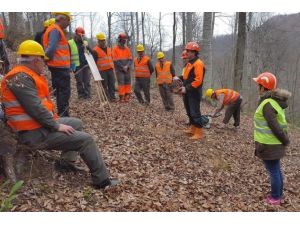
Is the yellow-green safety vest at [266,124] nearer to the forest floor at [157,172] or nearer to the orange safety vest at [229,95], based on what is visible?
the forest floor at [157,172]

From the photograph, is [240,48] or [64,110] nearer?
[64,110]

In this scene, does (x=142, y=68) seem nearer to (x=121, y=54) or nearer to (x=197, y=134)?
(x=121, y=54)

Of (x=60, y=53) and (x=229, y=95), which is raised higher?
(x=60, y=53)

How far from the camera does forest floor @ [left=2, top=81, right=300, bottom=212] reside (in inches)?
208

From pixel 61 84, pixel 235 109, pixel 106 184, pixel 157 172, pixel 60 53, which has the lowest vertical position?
pixel 157 172

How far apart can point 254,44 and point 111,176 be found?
28.2m

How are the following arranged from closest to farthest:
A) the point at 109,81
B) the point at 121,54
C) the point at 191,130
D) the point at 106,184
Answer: the point at 106,184 → the point at 191,130 → the point at 109,81 → the point at 121,54

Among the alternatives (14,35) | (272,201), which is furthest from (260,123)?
Answer: (14,35)

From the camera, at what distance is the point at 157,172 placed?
701 centimetres

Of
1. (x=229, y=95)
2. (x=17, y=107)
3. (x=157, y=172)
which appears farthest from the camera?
(x=229, y=95)

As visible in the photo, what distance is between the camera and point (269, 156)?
20.0 feet

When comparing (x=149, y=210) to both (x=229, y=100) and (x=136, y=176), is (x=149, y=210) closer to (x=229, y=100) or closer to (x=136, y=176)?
(x=136, y=176)

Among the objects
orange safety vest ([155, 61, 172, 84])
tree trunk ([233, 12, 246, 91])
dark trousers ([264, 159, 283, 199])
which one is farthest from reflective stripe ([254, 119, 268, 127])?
tree trunk ([233, 12, 246, 91])

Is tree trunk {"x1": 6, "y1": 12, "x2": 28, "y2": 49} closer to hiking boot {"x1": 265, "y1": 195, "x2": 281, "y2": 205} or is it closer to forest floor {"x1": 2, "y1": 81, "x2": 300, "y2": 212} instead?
forest floor {"x1": 2, "y1": 81, "x2": 300, "y2": 212}
